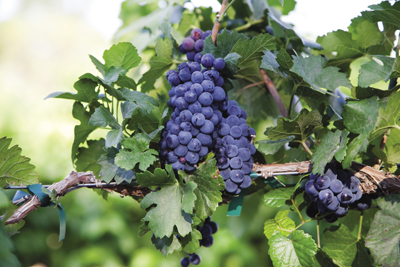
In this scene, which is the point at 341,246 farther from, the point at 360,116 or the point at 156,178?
the point at 156,178

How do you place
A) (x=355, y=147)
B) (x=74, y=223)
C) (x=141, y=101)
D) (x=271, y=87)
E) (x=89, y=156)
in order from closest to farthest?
1. (x=355, y=147)
2. (x=141, y=101)
3. (x=89, y=156)
4. (x=271, y=87)
5. (x=74, y=223)

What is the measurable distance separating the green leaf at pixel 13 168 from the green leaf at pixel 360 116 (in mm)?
593

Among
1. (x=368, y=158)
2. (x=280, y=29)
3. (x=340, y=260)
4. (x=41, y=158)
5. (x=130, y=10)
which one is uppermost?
(x=130, y=10)

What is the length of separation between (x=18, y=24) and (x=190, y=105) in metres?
5.25

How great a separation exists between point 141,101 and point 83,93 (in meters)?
0.13

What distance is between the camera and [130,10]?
1180 mm

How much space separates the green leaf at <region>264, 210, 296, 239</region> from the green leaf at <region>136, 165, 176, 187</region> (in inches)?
9.1

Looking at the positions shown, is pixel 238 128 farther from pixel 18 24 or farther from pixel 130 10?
pixel 18 24

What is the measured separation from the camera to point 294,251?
614mm

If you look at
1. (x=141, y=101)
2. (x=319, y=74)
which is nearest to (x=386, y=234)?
(x=319, y=74)

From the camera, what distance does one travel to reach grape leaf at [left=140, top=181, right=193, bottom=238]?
1.88ft

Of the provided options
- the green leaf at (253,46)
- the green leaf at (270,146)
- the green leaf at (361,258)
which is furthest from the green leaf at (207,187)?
the green leaf at (361,258)

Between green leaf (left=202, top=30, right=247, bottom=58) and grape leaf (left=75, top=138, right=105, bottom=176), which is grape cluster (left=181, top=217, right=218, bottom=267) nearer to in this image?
grape leaf (left=75, top=138, right=105, bottom=176)

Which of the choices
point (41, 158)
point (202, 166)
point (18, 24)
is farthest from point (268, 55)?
point (18, 24)
